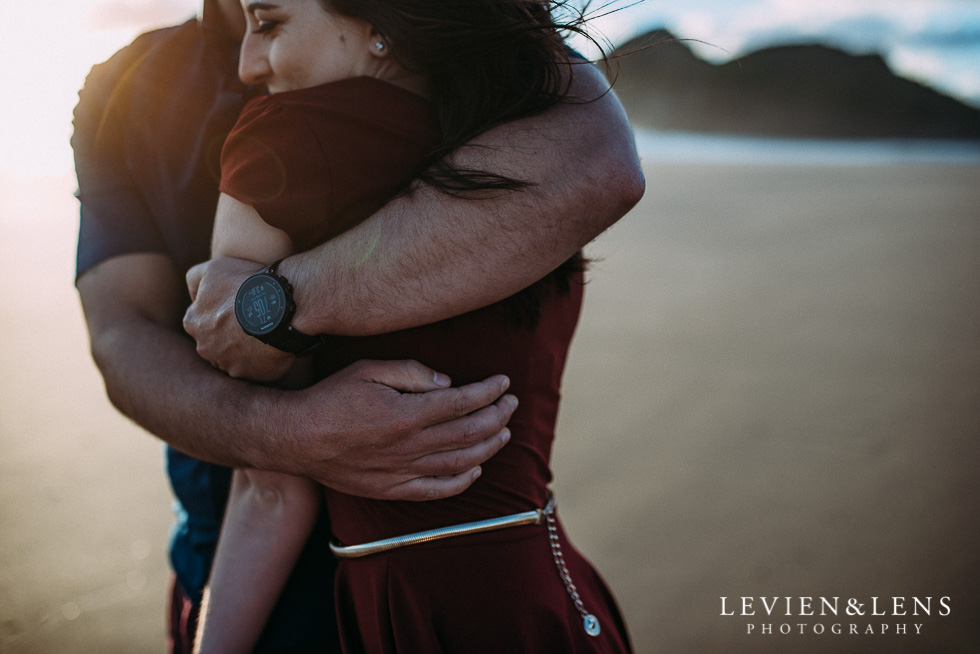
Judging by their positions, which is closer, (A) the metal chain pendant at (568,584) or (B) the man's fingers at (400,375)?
(B) the man's fingers at (400,375)

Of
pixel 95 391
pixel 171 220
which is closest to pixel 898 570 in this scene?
pixel 171 220

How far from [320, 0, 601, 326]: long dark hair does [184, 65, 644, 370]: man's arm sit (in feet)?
0.12

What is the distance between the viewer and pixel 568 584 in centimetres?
127

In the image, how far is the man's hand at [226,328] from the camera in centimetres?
116

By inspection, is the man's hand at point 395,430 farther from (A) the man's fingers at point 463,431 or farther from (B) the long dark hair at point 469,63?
(B) the long dark hair at point 469,63

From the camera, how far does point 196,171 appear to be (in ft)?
4.69

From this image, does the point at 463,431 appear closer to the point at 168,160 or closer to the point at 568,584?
the point at 568,584

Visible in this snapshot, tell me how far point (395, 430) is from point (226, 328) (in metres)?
0.36

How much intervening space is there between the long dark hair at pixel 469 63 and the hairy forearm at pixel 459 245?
4 centimetres

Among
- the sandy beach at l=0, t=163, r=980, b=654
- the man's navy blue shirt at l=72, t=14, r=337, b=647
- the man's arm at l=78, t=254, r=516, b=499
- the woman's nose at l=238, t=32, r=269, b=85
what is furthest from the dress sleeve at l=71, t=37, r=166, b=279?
the sandy beach at l=0, t=163, r=980, b=654

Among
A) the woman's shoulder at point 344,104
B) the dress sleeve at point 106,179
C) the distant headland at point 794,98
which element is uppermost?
the woman's shoulder at point 344,104

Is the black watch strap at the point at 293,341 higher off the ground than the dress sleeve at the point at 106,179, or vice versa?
the dress sleeve at the point at 106,179

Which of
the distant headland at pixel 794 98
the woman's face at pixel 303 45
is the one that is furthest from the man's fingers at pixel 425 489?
the distant headland at pixel 794 98

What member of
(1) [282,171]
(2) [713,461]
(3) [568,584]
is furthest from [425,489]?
(2) [713,461]
